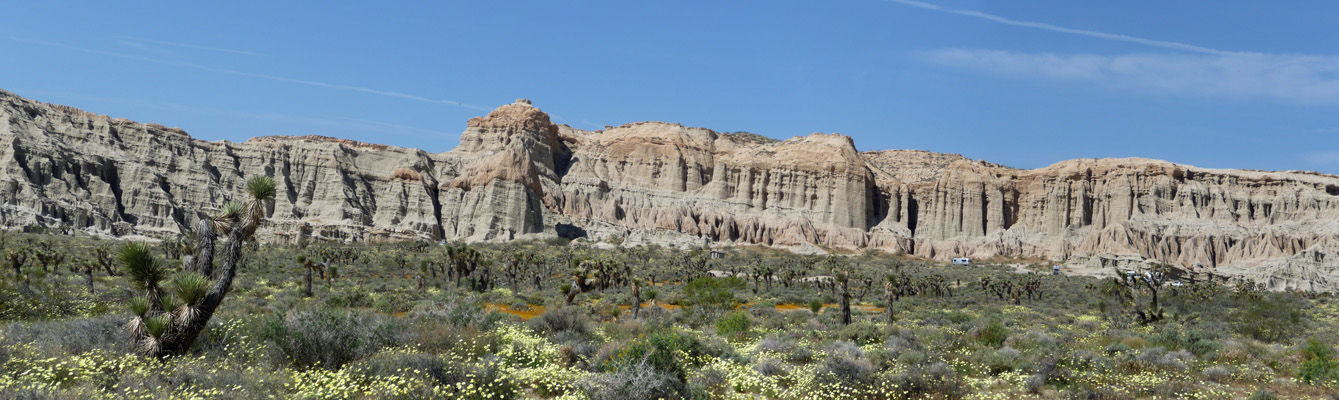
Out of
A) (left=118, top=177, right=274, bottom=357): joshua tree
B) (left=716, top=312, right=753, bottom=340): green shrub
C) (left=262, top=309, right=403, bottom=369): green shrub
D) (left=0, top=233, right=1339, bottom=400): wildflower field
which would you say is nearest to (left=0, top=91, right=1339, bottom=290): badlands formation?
(left=0, top=233, right=1339, bottom=400): wildflower field

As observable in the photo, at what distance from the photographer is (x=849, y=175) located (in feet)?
411

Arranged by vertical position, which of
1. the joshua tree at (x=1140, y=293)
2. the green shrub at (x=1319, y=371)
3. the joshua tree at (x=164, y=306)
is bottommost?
the joshua tree at (x=1140, y=293)

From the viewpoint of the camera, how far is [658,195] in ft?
413

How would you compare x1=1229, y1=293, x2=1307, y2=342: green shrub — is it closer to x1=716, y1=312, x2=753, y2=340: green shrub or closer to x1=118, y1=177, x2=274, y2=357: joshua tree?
x1=716, y1=312, x2=753, y2=340: green shrub

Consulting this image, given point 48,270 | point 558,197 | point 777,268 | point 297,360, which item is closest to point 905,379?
point 297,360

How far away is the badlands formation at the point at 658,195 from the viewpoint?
95.5m

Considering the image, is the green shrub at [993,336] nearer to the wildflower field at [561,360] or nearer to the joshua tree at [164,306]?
the wildflower field at [561,360]

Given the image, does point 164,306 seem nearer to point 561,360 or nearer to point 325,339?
point 325,339

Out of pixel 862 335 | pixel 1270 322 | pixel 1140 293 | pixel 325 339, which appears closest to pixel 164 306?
pixel 325 339

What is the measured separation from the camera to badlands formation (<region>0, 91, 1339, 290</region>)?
313ft

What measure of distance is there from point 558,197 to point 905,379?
10831 cm

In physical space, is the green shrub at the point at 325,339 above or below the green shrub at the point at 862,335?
above

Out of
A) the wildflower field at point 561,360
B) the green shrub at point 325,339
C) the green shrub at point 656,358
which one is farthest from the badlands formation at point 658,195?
the green shrub at point 656,358

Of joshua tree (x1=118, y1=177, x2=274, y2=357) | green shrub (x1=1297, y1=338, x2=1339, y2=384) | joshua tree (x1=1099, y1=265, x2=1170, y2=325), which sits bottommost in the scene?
joshua tree (x1=1099, y1=265, x2=1170, y2=325)
